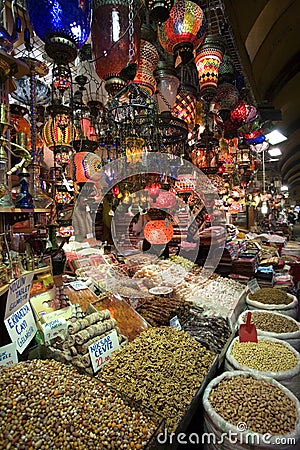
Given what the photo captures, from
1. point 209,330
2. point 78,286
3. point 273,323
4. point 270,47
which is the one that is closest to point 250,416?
point 209,330

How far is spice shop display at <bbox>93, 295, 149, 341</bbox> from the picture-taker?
1.85m

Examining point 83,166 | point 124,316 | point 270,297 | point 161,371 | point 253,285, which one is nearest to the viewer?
point 161,371

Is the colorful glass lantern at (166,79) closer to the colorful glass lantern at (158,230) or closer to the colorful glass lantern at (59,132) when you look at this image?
the colorful glass lantern at (59,132)

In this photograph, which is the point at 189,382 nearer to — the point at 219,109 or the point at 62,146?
the point at 62,146

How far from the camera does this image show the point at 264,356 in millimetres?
1830

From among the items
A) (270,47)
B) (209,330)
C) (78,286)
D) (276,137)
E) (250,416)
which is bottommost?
(250,416)

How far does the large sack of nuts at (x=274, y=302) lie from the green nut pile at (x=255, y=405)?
4.33ft

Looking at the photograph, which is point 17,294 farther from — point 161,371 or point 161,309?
point 161,309

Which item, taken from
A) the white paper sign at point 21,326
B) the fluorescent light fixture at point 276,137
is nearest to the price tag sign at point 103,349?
the white paper sign at point 21,326

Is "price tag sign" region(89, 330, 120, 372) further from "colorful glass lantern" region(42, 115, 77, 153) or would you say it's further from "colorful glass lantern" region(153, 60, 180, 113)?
"colorful glass lantern" region(153, 60, 180, 113)

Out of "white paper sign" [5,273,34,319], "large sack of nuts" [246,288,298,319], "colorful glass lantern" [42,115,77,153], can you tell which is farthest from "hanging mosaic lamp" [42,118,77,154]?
"large sack of nuts" [246,288,298,319]

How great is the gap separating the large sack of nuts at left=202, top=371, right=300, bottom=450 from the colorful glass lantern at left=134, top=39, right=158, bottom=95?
2.06m

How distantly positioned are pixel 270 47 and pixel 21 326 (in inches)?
273

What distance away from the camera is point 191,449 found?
1.56m
